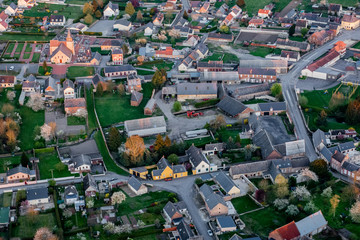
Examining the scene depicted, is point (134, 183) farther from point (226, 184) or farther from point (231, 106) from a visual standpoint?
point (231, 106)

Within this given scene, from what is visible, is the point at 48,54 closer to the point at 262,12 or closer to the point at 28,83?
the point at 28,83

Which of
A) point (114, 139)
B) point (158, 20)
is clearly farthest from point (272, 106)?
point (158, 20)

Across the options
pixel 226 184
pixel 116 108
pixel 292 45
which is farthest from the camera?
pixel 292 45

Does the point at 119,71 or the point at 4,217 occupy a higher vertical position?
the point at 4,217

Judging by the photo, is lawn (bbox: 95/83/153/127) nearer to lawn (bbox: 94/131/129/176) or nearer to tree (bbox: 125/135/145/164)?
lawn (bbox: 94/131/129/176)

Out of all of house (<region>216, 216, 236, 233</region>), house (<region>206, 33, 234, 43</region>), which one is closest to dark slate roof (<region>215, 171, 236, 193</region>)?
house (<region>216, 216, 236, 233</region>)

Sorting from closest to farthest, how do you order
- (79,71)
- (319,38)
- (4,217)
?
1. (4,217)
2. (79,71)
3. (319,38)

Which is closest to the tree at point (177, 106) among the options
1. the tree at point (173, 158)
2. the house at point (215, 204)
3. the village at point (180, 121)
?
the village at point (180, 121)
